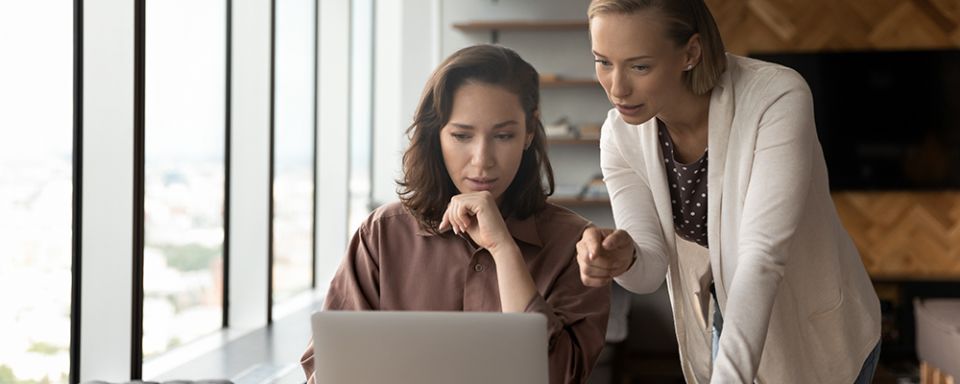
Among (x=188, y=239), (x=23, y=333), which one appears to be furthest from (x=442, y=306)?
(x=188, y=239)

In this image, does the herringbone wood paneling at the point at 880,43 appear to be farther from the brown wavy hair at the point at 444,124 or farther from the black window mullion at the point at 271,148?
the brown wavy hair at the point at 444,124

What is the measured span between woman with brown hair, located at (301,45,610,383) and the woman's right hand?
252mm

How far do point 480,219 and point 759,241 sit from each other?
0.44 metres

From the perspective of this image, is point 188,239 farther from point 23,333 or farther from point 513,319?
point 513,319

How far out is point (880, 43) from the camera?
5699mm

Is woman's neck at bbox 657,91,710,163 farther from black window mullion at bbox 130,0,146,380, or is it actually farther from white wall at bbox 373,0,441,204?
white wall at bbox 373,0,441,204

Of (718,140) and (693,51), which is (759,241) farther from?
(693,51)

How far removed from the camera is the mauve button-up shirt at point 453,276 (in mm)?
1732

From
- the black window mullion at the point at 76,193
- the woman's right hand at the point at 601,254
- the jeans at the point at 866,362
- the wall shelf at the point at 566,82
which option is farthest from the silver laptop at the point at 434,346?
the wall shelf at the point at 566,82

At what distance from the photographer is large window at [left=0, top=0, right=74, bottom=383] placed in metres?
2.61

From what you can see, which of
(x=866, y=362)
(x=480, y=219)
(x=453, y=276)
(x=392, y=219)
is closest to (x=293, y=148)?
(x=392, y=219)

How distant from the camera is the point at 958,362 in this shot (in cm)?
366

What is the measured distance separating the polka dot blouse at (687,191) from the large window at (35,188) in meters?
1.74

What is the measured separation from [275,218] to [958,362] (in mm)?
2862
